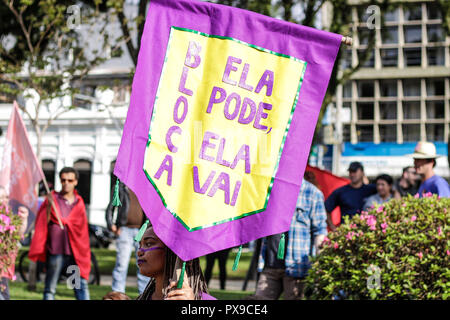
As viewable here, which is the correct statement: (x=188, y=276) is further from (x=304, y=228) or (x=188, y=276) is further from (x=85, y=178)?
(x=85, y=178)

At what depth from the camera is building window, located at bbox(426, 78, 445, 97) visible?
54625 millimetres

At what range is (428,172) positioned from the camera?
811 cm

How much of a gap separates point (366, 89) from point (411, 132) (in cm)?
447

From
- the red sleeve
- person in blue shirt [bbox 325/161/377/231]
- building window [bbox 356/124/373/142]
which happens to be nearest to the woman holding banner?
the red sleeve

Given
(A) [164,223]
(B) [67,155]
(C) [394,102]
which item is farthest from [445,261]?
(C) [394,102]

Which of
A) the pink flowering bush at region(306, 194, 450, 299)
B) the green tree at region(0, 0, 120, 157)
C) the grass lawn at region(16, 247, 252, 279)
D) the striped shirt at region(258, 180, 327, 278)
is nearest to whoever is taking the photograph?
the pink flowering bush at region(306, 194, 450, 299)

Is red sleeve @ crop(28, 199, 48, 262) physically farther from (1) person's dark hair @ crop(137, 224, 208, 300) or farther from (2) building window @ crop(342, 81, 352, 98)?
(2) building window @ crop(342, 81, 352, 98)

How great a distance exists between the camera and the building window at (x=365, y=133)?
2175 inches

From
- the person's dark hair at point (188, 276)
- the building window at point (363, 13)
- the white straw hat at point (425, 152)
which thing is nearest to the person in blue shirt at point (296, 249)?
the white straw hat at point (425, 152)

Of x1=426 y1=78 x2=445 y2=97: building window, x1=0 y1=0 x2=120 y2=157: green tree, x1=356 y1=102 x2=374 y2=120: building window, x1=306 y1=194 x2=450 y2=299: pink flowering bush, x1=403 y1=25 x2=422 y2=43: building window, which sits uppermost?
x1=403 y1=25 x2=422 y2=43: building window

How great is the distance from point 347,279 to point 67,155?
31393 millimetres

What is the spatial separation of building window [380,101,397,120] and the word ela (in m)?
53.3

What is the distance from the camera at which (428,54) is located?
182 feet

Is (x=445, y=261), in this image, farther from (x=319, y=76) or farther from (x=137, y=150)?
(x=137, y=150)
